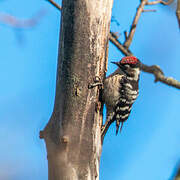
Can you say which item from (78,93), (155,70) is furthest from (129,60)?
(78,93)

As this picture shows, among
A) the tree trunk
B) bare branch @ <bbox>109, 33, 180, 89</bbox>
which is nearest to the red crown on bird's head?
bare branch @ <bbox>109, 33, 180, 89</bbox>

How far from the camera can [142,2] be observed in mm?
4609

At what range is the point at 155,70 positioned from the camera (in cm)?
401

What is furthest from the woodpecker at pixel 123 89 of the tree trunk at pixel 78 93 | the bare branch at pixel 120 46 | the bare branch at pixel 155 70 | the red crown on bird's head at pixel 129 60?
the tree trunk at pixel 78 93

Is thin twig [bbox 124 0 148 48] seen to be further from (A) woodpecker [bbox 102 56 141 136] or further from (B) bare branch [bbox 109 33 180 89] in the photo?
(A) woodpecker [bbox 102 56 141 136]

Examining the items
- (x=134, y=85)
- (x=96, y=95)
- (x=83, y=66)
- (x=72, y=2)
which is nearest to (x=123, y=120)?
(x=134, y=85)

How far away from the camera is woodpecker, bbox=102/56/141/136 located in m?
3.65

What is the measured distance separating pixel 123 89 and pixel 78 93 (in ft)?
4.67

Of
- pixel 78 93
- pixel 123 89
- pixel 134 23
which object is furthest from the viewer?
pixel 134 23

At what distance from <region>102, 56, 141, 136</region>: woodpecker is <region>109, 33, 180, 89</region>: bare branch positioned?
0.16 meters

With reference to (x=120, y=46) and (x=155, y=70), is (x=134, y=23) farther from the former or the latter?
(x=155, y=70)

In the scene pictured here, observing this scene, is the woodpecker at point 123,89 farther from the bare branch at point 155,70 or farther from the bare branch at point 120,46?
the bare branch at point 120,46

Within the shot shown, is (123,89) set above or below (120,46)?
below

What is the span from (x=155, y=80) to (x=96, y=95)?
1421mm
